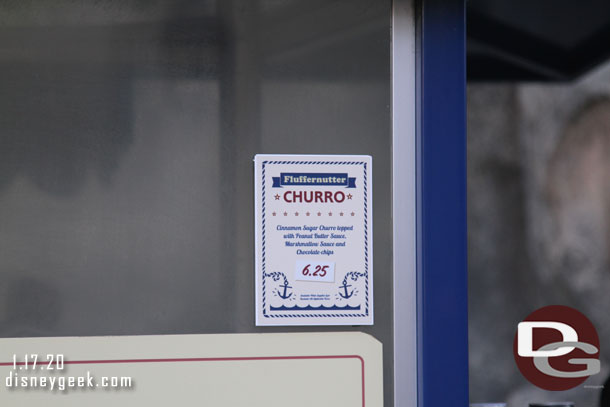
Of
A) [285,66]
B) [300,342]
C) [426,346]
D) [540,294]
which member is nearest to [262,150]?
[285,66]

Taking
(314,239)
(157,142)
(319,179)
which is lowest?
(314,239)

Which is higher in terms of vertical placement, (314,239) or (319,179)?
(319,179)

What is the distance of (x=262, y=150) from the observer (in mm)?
2014

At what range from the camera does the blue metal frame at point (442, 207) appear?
6.50 ft

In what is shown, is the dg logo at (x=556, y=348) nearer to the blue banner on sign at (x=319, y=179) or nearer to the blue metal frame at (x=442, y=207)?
the blue metal frame at (x=442, y=207)

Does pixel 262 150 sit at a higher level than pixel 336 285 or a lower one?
higher

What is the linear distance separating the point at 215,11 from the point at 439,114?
71 centimetres

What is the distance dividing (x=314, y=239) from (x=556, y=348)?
2.71 feet

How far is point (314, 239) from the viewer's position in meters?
2.02

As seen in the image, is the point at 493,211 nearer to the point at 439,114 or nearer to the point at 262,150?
the point at 439,114

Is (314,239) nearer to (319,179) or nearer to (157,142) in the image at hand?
(319,179)

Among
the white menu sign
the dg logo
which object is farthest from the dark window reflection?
the dg logo

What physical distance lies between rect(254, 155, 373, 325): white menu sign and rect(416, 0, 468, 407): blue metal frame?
6.5 inches

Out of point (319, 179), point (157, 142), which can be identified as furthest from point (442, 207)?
point (157, 142)
